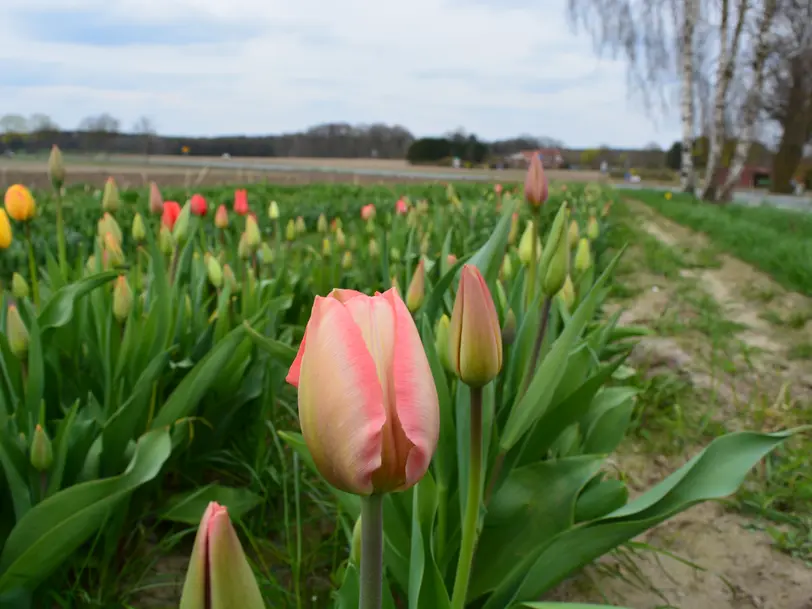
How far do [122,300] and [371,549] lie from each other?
1152mm

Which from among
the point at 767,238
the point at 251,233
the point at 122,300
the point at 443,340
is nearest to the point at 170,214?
the point at 251,233

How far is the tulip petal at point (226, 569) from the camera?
40cm

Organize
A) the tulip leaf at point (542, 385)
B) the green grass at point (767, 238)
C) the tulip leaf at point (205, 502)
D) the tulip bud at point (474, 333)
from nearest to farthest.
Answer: the tulip bud at point (474, 333)
the tulip leaf at point (542, 385)
the tulip leaf at point (205, 502)
the green grass at point (767, 238)

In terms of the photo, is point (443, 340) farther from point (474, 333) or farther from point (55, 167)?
point (55, 167)

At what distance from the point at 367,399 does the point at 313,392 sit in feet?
0.13

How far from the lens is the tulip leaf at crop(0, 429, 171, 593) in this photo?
104 centimetres

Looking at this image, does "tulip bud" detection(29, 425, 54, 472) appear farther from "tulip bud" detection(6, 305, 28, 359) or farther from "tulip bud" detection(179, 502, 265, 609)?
"tulip bud" detection(179, 502, 265, 609)

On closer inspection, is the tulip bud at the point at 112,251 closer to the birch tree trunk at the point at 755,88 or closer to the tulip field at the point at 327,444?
the tulip field at the point at 327,444

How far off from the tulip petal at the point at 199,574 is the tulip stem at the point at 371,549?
0.50ft

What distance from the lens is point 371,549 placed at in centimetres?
55

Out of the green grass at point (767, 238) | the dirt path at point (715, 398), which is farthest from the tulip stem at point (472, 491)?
the green grass at point (767, 238)

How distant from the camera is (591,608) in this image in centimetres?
77

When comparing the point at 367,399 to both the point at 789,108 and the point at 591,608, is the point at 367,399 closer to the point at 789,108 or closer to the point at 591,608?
the point at 591,608

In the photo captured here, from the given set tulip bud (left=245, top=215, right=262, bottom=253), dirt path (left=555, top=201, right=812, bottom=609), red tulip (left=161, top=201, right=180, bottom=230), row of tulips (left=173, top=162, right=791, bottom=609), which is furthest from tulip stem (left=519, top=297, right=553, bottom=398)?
red tulip (left=161, top=201, right=180, bottom=230)
